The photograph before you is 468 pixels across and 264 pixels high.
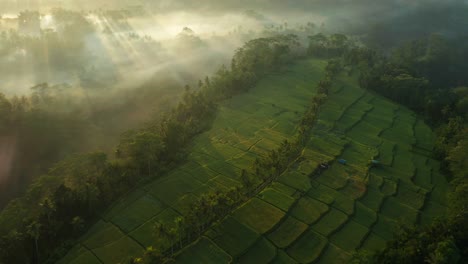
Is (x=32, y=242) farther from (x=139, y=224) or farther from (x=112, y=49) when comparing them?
(x=112, y=49)

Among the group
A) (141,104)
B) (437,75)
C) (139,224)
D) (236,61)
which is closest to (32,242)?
(139,224)

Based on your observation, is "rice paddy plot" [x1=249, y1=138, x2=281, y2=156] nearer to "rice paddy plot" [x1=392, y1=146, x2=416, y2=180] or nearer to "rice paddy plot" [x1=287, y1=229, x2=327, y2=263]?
"rice paddy plot" [x1=287, y1=229, x2=327, y2=263]

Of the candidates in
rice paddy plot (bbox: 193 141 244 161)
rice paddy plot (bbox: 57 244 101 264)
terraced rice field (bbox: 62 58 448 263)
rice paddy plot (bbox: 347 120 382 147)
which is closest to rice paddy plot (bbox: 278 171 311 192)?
terraced rice field (bbox: 62 58 448 263)

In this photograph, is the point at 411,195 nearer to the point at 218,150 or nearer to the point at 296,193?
the point at 296,193

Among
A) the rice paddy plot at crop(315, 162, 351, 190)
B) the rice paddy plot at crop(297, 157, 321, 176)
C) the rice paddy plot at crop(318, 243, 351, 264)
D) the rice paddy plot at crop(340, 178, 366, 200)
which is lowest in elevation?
the rice paddy plot at crop(318, 243, 351, 264)

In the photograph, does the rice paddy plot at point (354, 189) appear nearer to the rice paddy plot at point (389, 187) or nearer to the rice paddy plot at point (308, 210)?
the rice paddy plot at point (389, 187)
